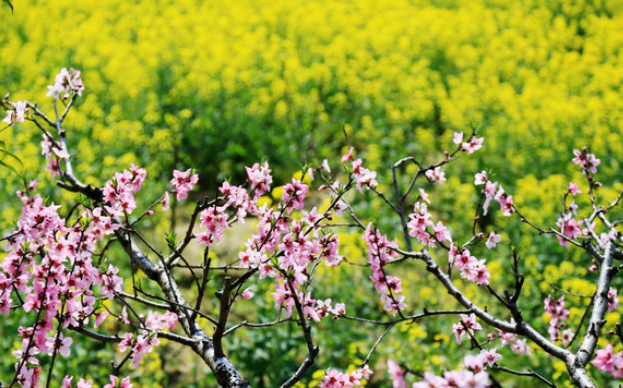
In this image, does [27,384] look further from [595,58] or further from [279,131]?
[595,58]

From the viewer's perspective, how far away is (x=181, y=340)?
6.61 ft

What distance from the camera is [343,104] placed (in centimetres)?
690

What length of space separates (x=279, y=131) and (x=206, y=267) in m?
4.68

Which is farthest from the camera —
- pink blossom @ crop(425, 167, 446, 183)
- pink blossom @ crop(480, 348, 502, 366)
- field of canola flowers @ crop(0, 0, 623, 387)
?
field of canola flowers @ crop(0, 0, 623, 387)

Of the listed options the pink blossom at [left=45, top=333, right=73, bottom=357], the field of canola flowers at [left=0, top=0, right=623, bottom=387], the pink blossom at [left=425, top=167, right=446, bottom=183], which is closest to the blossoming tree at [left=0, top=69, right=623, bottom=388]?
the pink blossom at [left=45, top=333, right=73, bottom=357]

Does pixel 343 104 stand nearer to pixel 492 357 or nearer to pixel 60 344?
pixel 492 357

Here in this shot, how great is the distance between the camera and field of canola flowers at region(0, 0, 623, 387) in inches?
176

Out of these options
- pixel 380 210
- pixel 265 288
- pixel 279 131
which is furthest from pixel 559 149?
pixel 265 288

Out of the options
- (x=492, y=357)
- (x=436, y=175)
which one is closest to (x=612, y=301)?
(x=492, y=357)

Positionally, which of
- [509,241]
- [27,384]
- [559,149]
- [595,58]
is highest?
[595,58]

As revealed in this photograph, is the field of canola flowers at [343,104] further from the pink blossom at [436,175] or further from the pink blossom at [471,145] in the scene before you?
the pink blossom at [471,145]

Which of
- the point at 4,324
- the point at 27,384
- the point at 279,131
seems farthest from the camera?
the point at 279,131

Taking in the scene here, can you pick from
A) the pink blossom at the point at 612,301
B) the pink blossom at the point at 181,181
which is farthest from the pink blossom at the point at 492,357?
the pink blossom at the point at 181,181

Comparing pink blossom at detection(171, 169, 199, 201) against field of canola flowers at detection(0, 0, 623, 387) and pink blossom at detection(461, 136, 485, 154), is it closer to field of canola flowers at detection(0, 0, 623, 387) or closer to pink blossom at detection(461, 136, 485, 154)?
pink blossom at detection(461, 136, 485, 154)
